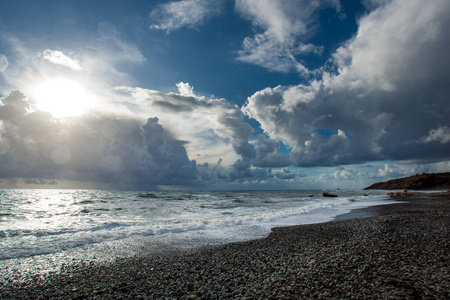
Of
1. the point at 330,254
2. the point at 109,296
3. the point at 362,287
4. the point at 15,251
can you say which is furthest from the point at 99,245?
the point at 362,287

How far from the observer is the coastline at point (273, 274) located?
214 inches

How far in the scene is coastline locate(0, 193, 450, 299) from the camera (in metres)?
5.44

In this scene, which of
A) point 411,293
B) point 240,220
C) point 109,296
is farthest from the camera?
point 240,220

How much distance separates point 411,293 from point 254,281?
3.59 m

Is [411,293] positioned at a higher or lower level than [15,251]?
higher

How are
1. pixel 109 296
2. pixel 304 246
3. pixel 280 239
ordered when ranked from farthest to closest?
pixel 280 239 → pixel 304 246 → pixel 109 296

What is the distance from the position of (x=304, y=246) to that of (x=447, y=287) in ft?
16.3

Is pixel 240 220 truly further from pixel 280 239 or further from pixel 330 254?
pixel 330 254

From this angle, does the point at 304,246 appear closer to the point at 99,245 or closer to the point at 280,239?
the point at 280,239

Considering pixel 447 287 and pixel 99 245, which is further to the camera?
pixel 99 245

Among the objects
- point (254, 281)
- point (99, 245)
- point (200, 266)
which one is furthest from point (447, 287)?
point (99, 245)

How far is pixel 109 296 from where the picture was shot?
5840mm

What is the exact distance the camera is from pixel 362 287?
540 centimetres

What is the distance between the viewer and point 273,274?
6512 mm
